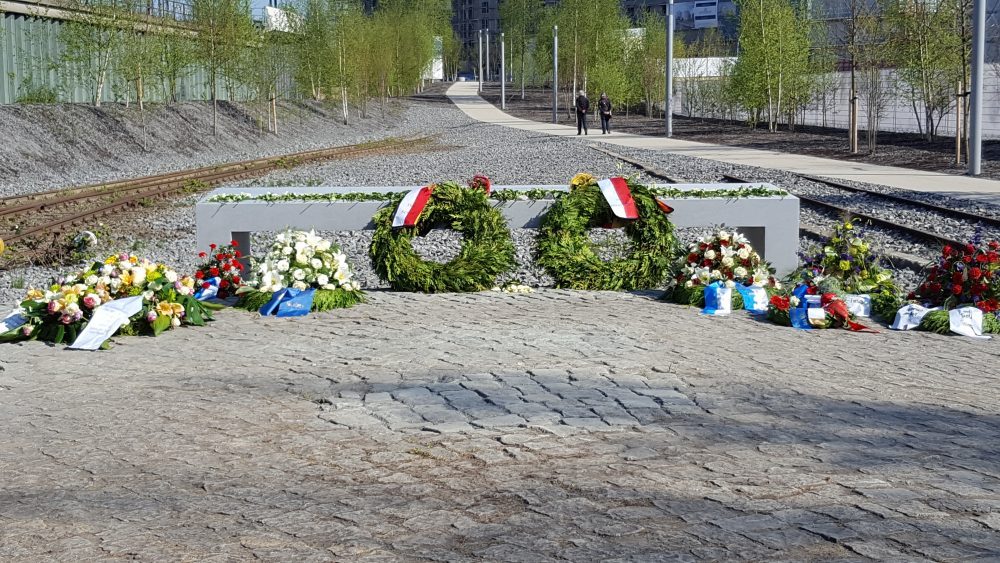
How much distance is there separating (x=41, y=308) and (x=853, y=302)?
6065mm

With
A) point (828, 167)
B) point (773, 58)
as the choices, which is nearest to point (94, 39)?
point (828, 167)

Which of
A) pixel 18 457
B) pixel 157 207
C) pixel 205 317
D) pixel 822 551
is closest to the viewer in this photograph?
pixel 822 551

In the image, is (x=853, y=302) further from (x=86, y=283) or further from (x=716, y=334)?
(x=86, y=283)

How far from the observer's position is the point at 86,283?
8.64 meters

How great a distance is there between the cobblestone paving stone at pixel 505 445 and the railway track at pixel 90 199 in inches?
341

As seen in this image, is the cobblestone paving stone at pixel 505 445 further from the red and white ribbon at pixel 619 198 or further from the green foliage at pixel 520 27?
the green foliage at pixel 520 27

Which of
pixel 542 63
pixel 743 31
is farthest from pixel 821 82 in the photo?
pixel 542 63

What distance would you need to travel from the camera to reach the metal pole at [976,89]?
23.2m

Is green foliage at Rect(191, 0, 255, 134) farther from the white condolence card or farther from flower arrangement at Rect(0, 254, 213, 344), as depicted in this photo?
the white condolence card

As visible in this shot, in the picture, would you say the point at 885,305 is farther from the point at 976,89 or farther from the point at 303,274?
Result: the point at 976,89

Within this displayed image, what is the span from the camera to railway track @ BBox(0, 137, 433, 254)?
53.5 ft

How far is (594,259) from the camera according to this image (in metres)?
10.3

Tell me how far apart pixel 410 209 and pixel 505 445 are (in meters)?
4.52

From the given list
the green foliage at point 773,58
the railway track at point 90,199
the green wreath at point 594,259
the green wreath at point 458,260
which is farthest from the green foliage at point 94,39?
the green wreath at point 594,259
